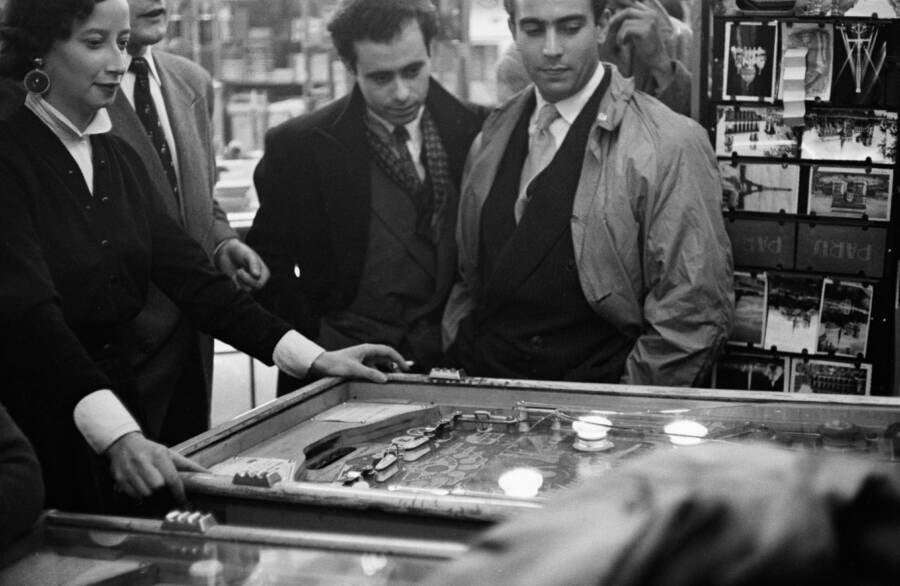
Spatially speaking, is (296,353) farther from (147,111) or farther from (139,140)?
(147,111)

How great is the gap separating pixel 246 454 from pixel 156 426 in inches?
Answer: 38.4

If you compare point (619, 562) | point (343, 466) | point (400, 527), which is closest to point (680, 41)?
point (343, 466)

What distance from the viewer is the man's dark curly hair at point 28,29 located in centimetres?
255

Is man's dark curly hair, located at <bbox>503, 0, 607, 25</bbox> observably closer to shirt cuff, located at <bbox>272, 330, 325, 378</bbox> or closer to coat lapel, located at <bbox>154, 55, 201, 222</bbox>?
coat lapel, located at <bbox>154, 55, 201, 222</bbox>

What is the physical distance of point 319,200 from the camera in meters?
3.65

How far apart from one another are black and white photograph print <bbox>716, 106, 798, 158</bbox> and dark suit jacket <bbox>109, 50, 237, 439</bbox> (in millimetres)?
1522

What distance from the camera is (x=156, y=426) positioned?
3137 mm

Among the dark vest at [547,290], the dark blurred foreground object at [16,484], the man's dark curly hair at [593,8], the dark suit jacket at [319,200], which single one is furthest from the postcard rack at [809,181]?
the dark blurred foreground object at [16,484]

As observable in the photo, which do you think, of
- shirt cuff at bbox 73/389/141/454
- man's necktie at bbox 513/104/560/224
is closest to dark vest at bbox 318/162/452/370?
man's necktie at bbox 513/104/560/224

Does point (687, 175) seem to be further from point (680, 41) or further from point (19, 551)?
point (19, 551)

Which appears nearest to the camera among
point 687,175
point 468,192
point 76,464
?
point 76,464

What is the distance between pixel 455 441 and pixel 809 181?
59.9 inches

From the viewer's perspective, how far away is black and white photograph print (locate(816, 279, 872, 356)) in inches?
128

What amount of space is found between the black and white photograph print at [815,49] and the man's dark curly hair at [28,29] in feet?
6.23
